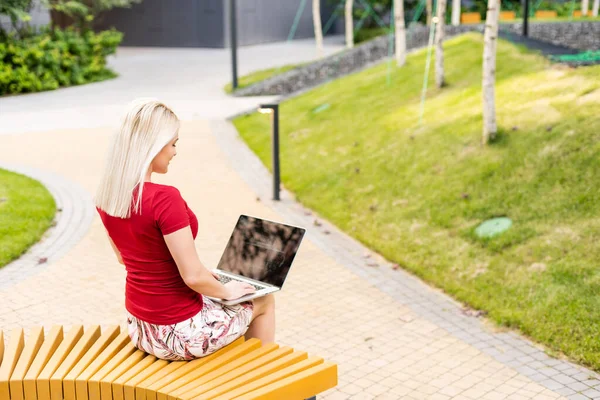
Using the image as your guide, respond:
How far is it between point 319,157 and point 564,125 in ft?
13.6

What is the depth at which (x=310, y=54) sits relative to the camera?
3105 cm

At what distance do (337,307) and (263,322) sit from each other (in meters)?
2.69

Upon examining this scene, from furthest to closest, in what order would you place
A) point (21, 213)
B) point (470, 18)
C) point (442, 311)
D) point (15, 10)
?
point (470, 18), point (15, 10), point (21, 213), point (442, 311)

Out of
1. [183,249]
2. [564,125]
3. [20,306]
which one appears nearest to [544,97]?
[564,125]

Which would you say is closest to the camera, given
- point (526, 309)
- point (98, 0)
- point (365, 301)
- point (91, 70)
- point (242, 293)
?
point (242, 293)

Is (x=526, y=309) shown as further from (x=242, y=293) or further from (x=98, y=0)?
(x=98, y=0)

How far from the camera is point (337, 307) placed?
7027mm

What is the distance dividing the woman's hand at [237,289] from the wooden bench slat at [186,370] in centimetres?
25

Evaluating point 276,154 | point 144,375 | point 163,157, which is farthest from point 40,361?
point 276,154

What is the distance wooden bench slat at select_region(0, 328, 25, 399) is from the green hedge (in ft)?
58.8

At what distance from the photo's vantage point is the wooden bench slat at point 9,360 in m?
3.95

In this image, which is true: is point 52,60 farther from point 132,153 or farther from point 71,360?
point 132,153

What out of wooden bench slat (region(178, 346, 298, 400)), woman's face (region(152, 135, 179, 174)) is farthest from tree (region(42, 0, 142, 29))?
wooden bench slat (region(178, 346, 298, 400))

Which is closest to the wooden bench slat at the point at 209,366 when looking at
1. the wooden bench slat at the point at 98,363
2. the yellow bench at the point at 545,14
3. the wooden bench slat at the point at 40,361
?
the wooden bench slat at the point at 98,363
